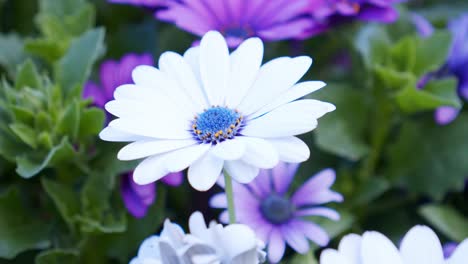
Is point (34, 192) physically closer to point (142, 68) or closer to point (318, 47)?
point (142, 68)

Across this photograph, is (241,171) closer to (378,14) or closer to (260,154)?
(260,154)

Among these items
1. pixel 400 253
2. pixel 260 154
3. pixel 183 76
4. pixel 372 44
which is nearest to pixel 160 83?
Answer: pixel 183 76

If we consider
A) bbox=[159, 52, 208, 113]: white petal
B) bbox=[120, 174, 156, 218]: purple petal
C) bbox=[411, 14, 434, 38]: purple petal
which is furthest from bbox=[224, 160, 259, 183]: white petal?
bbox=[411, 14, 434, 38]: purple petal

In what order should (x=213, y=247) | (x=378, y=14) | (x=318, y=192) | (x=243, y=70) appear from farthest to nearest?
(x=378, y=14) → (x=318, y=192) → (x=243, y=70) → (x=213, y=247)

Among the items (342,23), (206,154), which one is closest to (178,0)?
(342,23)

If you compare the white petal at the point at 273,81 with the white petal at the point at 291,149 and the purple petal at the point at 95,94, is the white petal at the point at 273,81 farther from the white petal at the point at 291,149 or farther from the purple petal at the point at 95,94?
the purple petal at the point at 95,94
